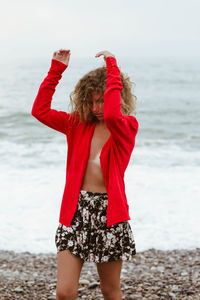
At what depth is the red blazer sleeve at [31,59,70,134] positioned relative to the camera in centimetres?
269

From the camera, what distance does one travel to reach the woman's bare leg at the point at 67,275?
2527mm

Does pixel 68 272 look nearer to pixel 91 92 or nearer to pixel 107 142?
pixel 107 142

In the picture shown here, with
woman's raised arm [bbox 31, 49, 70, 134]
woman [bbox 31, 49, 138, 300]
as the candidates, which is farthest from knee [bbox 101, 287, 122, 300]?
woman's raised arm [bbox 31, 49, 70, 134]

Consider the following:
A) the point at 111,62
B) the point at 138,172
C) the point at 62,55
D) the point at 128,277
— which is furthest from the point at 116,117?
the point at 138,172

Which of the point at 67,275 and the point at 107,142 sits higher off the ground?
the point at 107,142

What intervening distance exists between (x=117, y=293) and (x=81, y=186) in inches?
27.6

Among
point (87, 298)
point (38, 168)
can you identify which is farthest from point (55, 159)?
point (87, 298)

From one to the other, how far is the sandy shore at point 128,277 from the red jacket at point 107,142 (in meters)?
1.80

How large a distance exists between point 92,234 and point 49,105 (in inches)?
32.1

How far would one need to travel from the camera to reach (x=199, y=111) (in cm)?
2256

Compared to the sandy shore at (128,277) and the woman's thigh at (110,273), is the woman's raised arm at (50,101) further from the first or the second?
the sandy shore at (128,277)

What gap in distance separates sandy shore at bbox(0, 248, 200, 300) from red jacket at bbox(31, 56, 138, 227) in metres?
1.80

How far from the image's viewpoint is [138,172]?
1116 centimetres

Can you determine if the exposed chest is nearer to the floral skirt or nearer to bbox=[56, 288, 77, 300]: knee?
the floral skirt
